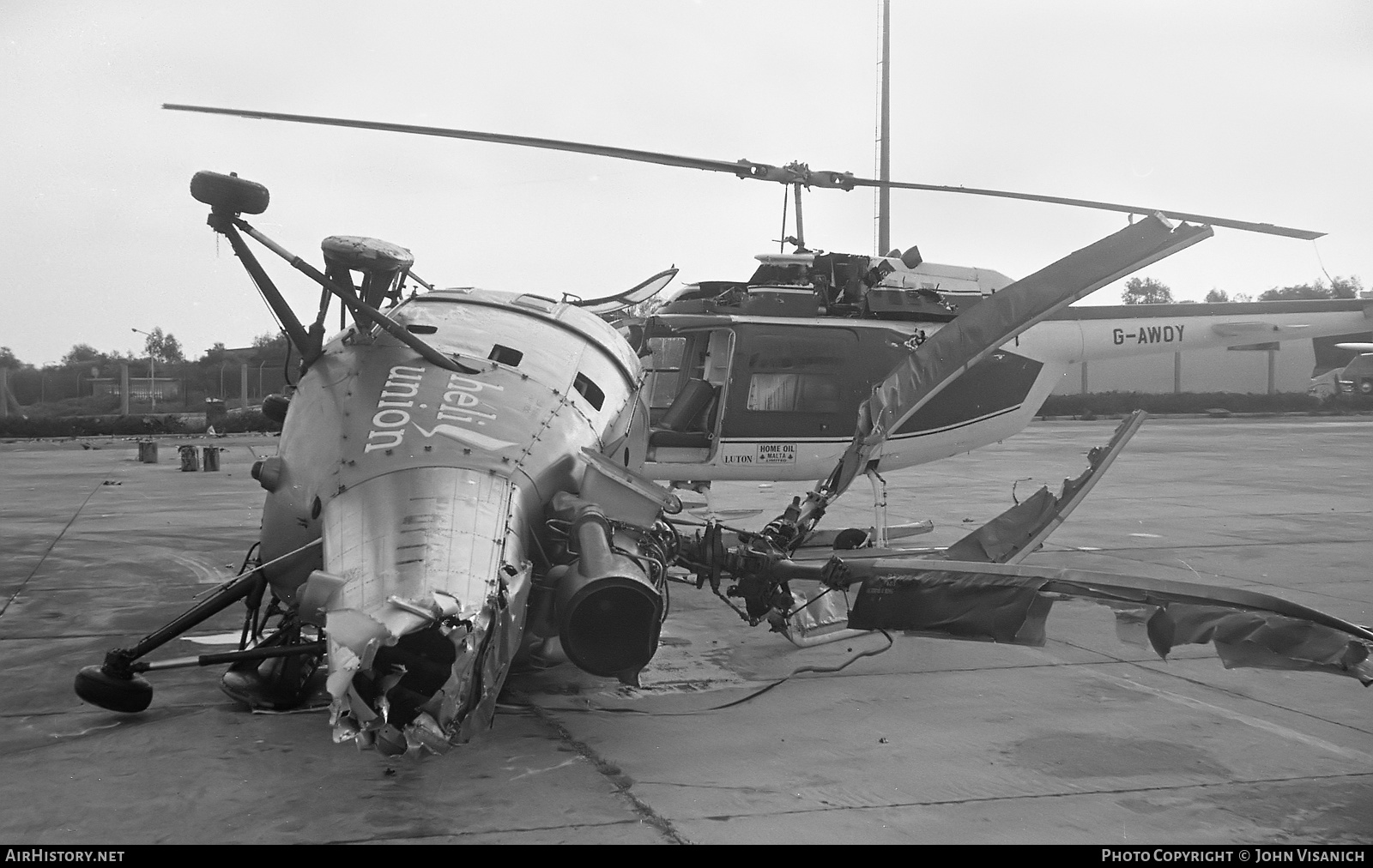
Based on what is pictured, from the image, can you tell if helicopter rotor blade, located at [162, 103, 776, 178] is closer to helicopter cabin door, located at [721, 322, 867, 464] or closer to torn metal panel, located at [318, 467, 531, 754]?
helicopter cabin door, located at [721, 322, 867, 464]

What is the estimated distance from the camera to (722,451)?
12797 millimetres

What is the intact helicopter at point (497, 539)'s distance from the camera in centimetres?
416

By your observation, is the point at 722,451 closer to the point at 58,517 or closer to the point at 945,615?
the point at 945,615

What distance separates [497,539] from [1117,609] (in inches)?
105

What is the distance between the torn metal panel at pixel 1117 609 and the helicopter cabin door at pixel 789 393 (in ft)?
23.7

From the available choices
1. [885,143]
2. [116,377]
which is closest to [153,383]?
[116,377]

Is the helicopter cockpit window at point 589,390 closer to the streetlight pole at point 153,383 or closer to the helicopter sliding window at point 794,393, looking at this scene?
the helicopter sliding window at point 794,393

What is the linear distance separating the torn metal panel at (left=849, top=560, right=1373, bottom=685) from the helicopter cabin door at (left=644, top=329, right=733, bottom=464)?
23.7 feet

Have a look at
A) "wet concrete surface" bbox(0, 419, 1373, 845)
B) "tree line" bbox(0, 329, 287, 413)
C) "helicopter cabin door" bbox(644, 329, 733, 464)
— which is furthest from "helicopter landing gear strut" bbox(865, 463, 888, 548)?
"tree line" bbox(0, 329, 287, 413)

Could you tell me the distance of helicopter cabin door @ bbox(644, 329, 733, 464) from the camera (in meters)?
12.8

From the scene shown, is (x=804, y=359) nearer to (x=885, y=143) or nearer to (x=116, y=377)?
(x=885, y=143)

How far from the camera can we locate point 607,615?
4.86m

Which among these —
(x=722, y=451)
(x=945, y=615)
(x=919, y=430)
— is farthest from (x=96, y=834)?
(x=919, y=430)

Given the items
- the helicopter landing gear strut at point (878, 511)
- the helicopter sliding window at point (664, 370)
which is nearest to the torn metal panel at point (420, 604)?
the helicopter landing gear strut at point (878, 511)
